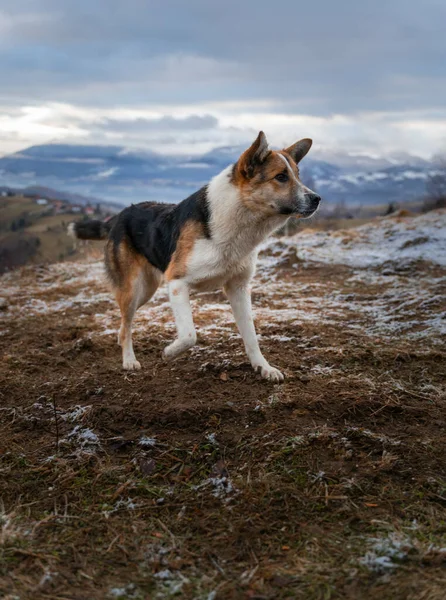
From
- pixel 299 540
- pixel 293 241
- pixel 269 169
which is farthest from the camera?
pixel 293 241

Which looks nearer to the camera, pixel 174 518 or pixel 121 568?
pixel 121 568

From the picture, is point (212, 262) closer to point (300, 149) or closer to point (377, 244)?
point (300, 149)

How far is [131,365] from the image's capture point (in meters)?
6.53

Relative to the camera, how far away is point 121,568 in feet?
11.0

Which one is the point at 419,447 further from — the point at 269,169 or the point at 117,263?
the point at 117,263

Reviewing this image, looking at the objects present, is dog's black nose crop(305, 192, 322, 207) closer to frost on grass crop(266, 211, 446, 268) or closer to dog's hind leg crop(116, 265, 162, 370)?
dog's hind leg crop(116, 265, 162, 370)

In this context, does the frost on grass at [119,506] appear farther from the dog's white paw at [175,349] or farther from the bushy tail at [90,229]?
the bushy tail at [90,229]

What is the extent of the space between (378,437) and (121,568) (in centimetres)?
221

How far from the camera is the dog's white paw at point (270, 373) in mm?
5625

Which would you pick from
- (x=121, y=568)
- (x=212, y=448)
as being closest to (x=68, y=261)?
(x=212, y=448)

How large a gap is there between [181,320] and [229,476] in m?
1.77

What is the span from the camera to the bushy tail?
7.61 metres

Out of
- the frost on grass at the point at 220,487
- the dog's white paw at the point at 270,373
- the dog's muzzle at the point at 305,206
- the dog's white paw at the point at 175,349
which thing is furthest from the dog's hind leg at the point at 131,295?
the frost on grass at the point at 220,487

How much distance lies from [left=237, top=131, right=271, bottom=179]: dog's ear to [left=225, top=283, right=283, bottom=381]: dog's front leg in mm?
1193
